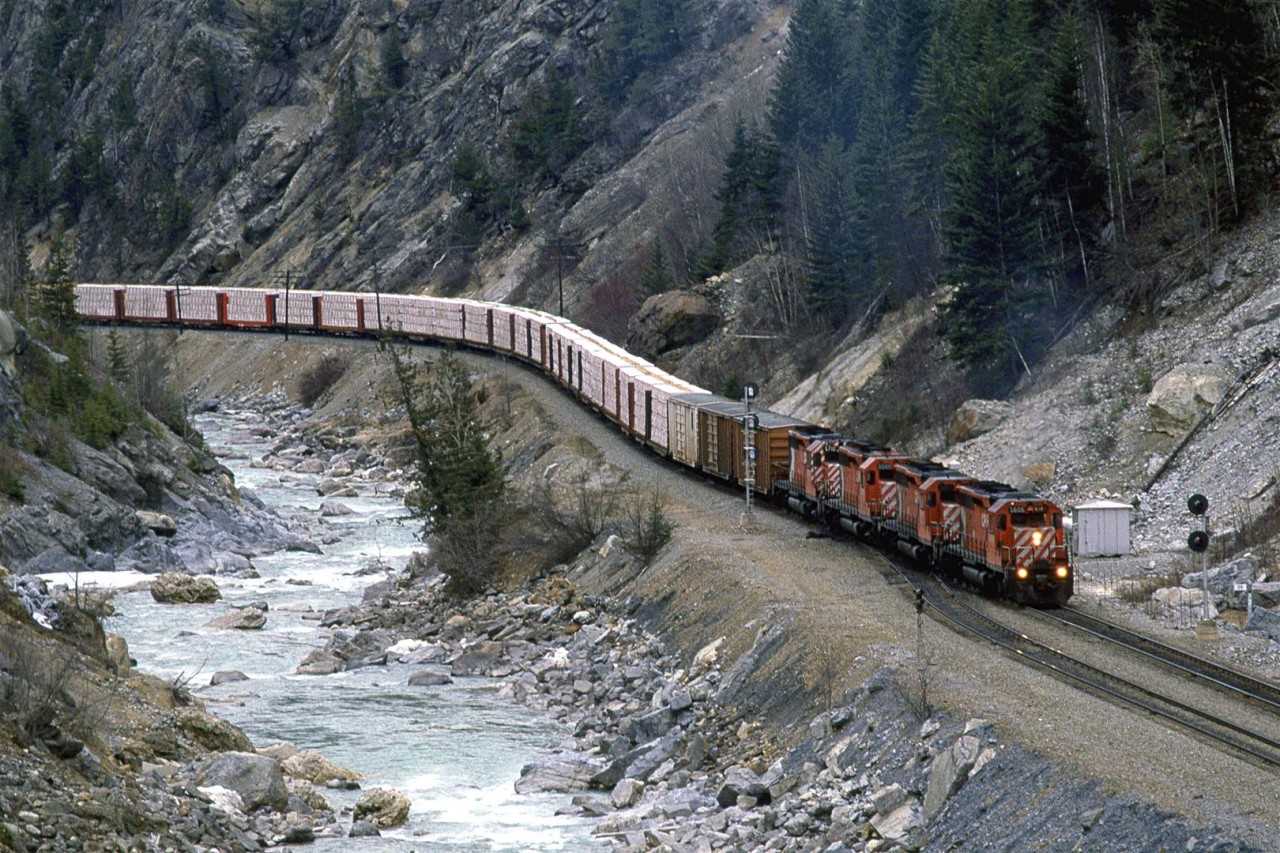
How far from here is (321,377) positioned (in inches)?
3738

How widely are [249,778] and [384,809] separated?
2021 mm

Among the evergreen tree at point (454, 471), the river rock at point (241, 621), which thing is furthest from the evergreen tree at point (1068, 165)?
the river rock at point (241, 621)

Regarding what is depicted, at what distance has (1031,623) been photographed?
28781 mm

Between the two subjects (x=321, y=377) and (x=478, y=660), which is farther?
(x=321, y=377)

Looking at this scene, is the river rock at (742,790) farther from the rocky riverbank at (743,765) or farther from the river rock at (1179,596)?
the river rock at (1179,596)

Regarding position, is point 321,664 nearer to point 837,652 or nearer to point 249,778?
point 249,778

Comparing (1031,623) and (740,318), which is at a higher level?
(740,318)

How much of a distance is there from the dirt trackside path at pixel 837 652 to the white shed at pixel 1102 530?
456 centimetres

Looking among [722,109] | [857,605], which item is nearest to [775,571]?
[857,605]

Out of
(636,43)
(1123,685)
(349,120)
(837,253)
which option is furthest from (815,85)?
(1123,685)

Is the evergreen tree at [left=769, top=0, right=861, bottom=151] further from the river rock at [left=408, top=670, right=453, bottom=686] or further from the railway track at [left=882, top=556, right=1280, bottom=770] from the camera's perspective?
the railway track at [left=882, top=556, right=1280, bottom=770]

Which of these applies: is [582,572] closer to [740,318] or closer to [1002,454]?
[1002,454]

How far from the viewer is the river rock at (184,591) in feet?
140

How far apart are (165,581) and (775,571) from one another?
18.2 meters
